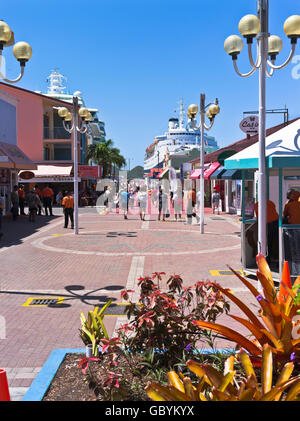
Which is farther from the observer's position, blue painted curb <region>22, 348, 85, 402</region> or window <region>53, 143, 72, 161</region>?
window <region>53, 143, 72, 161</region>

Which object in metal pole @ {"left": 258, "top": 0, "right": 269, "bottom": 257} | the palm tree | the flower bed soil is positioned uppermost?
the palm tree

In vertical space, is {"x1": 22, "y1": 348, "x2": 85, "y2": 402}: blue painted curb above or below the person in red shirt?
below

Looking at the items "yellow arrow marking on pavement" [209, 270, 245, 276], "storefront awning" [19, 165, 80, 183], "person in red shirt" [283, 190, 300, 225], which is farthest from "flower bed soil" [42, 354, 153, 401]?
→ "storefront awning" [19, 165, 80, 183]

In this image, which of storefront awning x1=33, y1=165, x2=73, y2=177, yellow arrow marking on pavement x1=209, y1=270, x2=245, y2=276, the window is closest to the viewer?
yellow arrow marking on pavement x1=209, y1=270, x2=245, y2=276

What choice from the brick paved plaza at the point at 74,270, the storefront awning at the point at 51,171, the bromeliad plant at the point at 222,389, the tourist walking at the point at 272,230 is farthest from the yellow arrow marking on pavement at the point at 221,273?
the storefront awning at the point at 51,171

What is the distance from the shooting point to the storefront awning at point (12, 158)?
2309 centimetres

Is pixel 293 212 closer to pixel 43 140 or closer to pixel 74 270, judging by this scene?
pixel 74 270

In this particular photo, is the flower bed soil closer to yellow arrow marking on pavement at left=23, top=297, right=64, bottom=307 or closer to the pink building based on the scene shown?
yellow arrow marking on pavement at left=23, top=297, right=64, bottom=307

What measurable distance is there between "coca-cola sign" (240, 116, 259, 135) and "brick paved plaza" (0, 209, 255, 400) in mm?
7585

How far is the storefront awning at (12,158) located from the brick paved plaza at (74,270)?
188 inches

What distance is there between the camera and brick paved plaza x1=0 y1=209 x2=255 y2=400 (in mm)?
5531

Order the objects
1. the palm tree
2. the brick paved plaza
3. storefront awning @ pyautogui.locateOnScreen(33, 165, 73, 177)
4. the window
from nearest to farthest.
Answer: the brick paved plaza < storefront awning @ pyautogui.locateOnScreen(33, 165, 73, 177) < the window < the palm tree

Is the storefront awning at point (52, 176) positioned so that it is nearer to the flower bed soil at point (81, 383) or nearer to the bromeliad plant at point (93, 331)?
the bromeliad plant at point (93, 331)

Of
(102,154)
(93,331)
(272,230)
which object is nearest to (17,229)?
(272,230)
